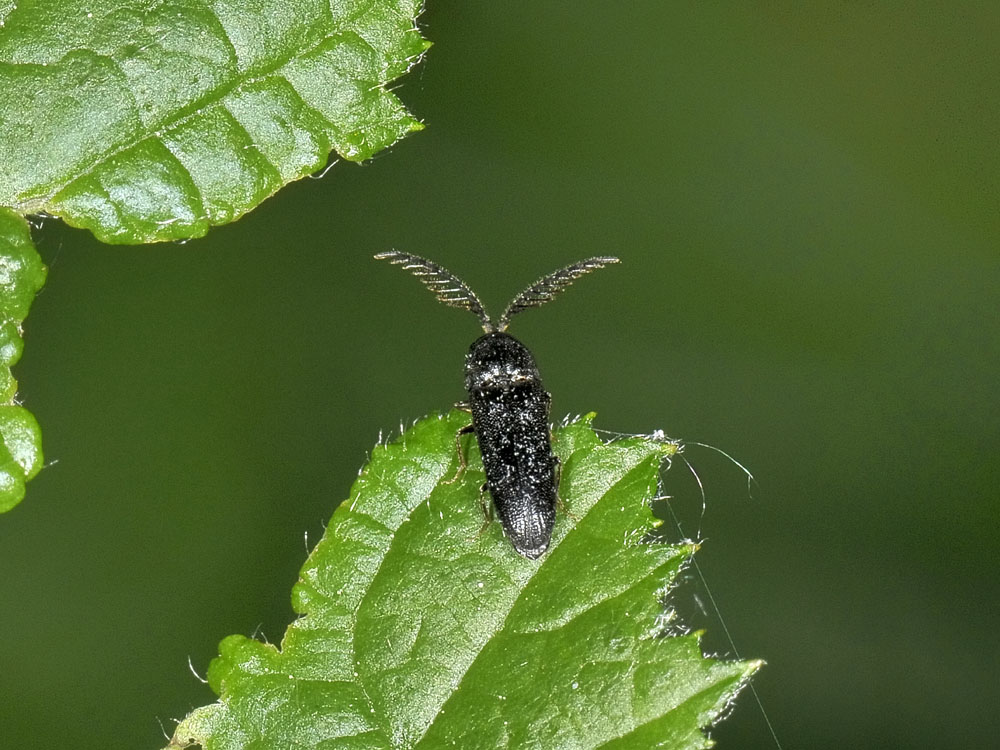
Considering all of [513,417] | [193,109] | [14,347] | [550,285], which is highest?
[193,109]

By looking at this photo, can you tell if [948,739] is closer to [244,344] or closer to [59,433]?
[244,344]

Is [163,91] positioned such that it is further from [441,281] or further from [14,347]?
[441,281]

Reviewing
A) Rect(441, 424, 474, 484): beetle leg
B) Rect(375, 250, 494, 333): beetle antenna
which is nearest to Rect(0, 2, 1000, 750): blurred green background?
Rect(375, 250, 494, 333): beetle antenna

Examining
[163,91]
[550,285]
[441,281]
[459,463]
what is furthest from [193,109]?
[550,285]

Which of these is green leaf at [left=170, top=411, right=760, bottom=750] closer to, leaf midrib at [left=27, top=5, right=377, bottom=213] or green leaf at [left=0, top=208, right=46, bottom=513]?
green leaf at [left=0, top=208, right=46, bottom=513]

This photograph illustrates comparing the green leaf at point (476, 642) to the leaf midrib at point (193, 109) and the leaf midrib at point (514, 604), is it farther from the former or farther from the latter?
the leaf midrib at point (193, 109)

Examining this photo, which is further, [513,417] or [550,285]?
[550,285]

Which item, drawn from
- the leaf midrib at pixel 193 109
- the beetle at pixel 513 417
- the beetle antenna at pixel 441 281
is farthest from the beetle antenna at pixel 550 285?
the leaf midrib at pixel 193 109
